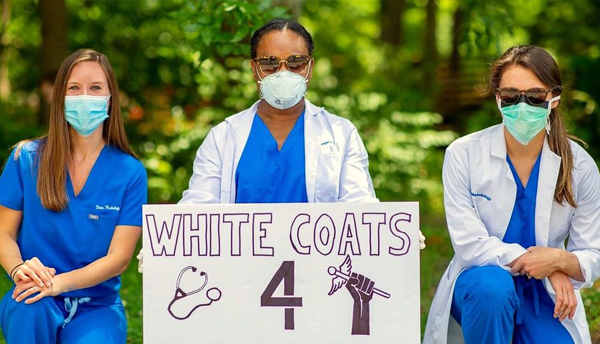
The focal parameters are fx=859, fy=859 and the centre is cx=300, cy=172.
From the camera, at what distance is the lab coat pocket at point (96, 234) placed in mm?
4176

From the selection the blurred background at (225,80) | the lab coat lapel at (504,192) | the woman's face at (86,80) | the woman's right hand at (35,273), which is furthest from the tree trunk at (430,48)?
the woman's right hand at (35,273)

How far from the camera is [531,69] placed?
4.14 m

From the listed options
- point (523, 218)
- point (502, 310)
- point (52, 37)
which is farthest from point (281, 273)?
point (52, 37)

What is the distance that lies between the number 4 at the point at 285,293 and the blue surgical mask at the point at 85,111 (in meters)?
1.19

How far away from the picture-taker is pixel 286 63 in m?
4.35

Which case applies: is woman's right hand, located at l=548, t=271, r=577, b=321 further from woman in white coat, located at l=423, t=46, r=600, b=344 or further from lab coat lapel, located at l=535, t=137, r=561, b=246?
lab coat lapel, located at l=535, t=137, r=561, b=246

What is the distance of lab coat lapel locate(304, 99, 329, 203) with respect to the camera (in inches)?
170

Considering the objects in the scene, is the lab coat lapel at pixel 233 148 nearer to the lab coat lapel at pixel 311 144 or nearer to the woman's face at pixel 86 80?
the lab coat lapel at pixel 311 144

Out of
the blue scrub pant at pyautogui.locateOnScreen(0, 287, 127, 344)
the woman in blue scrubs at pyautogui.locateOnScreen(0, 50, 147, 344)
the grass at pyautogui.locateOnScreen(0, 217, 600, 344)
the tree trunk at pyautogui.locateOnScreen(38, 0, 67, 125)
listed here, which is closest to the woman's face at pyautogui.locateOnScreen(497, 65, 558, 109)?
the grass at pyautogui.locateOnScreen(0, 217, 600, 344)

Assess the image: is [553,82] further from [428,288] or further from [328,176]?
[428,288]

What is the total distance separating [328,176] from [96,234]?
1.18 meters

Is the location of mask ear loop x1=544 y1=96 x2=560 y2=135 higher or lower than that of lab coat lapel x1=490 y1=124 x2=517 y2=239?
higher

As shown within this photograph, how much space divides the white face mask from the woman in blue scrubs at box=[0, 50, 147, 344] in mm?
764

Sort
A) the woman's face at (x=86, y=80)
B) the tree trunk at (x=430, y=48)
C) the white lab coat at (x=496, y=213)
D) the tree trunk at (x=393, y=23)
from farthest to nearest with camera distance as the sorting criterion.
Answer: the tree trunk at (x=393, y=23) → the tree trunk at (x=430, y=48) → the woman's face at (x=86, y=80) → the white lab coat at (x=496, y=213)
